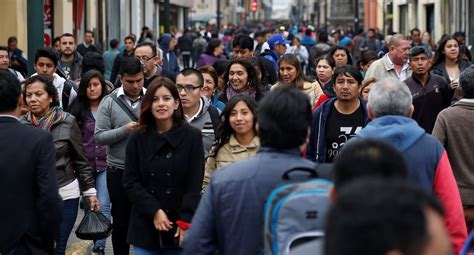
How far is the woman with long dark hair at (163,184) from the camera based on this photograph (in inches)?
256

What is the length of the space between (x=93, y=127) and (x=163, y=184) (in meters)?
3.22

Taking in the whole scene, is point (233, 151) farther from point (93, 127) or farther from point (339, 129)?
point (93, 127)

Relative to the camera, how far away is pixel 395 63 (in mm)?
11812

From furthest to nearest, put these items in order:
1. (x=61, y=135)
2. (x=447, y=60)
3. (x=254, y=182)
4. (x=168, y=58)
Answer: (x=168, y=58), (x=447, y=60), (x=61, y=135), (x=254, y=182)

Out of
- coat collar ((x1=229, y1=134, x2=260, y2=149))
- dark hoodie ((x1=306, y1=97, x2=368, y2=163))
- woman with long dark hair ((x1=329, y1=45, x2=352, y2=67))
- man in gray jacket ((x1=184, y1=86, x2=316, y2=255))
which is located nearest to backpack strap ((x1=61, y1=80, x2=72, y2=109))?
dark hoodie ((x1=306, y1=97, x2=368, y2=163))

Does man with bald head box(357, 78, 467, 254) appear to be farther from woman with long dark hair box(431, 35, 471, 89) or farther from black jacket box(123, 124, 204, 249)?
woman with long dark hair box(431, 35, 471, 89)

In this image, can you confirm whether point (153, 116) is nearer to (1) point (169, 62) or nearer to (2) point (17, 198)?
(2) point (17, 198)

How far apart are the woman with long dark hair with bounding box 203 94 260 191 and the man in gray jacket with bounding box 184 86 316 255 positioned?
2.48 meters

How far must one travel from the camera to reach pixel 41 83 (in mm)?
7676

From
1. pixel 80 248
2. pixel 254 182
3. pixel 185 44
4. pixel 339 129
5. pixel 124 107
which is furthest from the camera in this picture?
pixel 185 44

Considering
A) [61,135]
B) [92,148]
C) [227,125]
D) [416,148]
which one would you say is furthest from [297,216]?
[92,148]

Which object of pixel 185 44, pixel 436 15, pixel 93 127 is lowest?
pixel 93 127

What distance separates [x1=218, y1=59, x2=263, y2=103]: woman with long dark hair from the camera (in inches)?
404

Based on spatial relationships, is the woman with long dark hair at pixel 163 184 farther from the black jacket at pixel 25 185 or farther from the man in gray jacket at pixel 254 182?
the man in gray jacket at pixel 254 182
